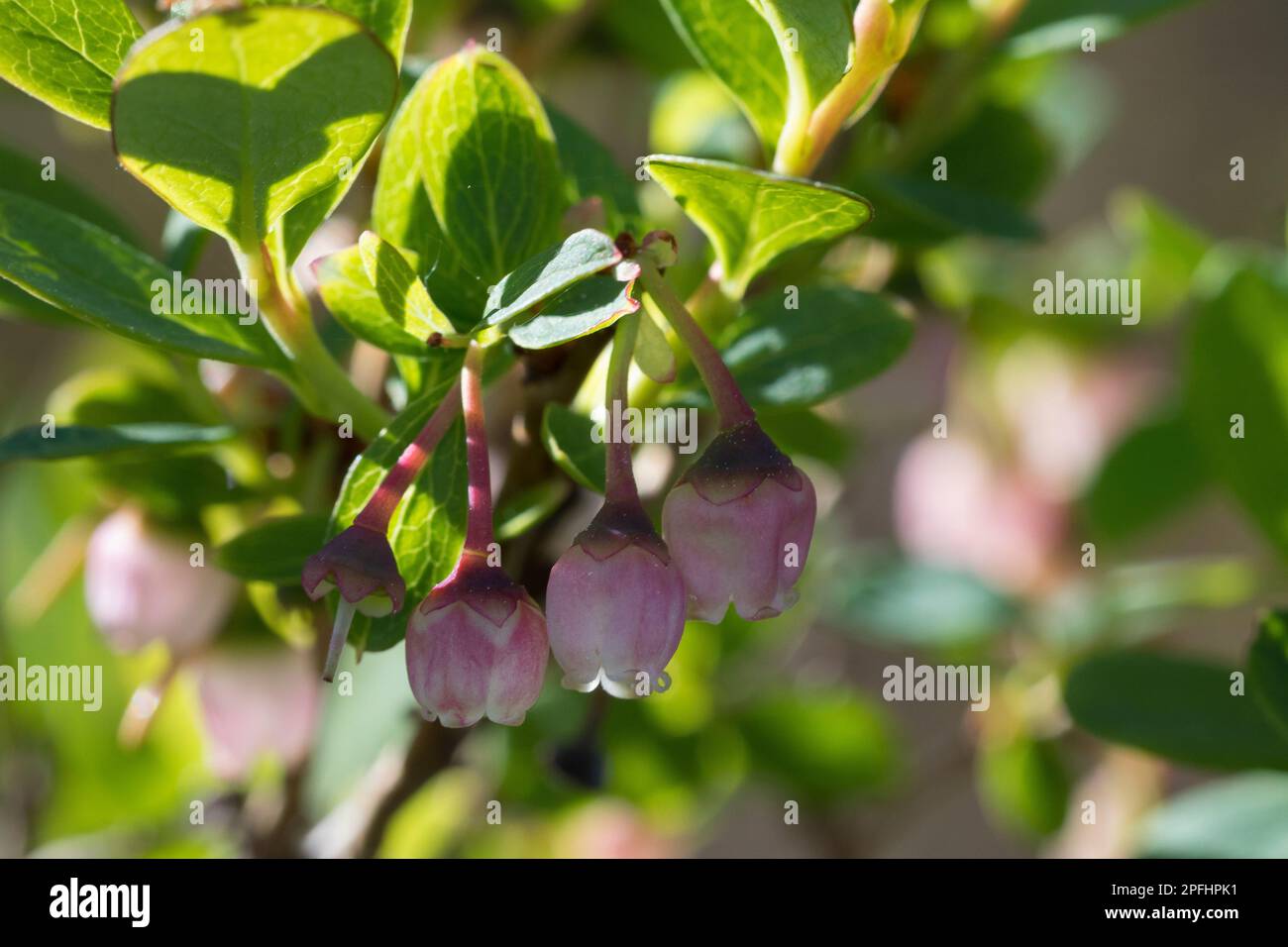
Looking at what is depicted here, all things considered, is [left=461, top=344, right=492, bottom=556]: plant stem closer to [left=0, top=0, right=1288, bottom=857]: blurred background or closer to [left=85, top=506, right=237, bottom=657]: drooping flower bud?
[left=0, top=0, right=1288, bottom=857]: blurred background

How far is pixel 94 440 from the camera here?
20.0 inches

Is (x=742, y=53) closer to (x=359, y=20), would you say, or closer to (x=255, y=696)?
(x=359, y=20)

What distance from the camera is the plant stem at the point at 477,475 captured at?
16.3 inches

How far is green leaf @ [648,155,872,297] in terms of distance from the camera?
0.40m

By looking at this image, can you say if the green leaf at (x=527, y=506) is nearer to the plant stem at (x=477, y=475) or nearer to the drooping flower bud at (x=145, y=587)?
the plant stem at (x=477, y=475)

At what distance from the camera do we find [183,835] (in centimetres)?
96

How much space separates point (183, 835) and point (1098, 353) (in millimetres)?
948

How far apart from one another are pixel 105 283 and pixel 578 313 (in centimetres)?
19

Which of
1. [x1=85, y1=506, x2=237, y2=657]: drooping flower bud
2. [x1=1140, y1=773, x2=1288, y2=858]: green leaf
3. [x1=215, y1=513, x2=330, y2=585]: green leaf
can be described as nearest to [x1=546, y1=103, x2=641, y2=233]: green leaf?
[x1=215, y1=513, x2=330, y2=585]: green leaf

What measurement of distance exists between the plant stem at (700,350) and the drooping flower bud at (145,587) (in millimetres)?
352

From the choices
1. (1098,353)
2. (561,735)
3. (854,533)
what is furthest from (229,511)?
(854,533)

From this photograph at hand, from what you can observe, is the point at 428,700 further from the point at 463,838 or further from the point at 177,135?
the point at 463,838

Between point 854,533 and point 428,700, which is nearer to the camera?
point 428,700

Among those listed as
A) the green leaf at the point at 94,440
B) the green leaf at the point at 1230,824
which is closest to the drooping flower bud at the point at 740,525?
the green leaf at the point at 94,440
